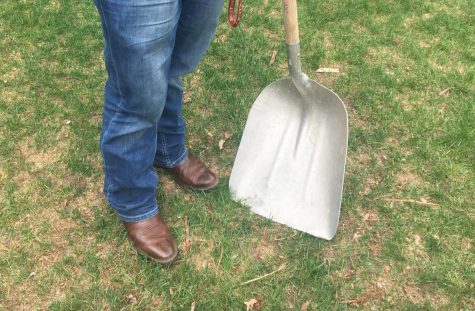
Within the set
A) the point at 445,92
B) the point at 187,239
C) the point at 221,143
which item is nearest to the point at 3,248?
the point at 187,239

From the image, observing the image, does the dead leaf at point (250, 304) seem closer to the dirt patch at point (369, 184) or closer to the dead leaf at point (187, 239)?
the dead leaf at point (187, 239)

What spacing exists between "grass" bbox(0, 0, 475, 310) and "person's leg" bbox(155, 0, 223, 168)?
0.69 ft

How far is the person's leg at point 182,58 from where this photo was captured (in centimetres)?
171

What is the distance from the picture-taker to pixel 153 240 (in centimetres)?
200

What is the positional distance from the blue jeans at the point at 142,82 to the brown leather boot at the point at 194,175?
0.11m

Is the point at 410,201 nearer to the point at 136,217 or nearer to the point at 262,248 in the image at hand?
the point at 262,248

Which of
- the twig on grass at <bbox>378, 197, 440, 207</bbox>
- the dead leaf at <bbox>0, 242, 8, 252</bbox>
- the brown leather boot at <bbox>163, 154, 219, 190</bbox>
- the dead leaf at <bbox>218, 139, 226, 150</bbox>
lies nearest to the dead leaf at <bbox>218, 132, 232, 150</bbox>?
the dead leaf at <bbox>218, 139, 226, 150</bbox>

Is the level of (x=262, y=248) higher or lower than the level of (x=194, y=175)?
lower

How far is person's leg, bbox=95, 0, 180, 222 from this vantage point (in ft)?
4.57

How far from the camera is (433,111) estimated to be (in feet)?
9.04

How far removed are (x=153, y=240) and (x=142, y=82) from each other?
77 centimetres

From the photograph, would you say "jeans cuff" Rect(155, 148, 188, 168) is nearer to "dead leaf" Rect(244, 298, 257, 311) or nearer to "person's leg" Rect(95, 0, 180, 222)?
"person's leg" Rect(95, 0, 180, 222)

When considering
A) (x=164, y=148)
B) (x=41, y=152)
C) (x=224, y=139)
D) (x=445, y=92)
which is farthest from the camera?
(x=445, y=92)

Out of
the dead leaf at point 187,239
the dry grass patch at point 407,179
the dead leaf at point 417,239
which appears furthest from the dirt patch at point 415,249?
the dead leaf at point 187,239
